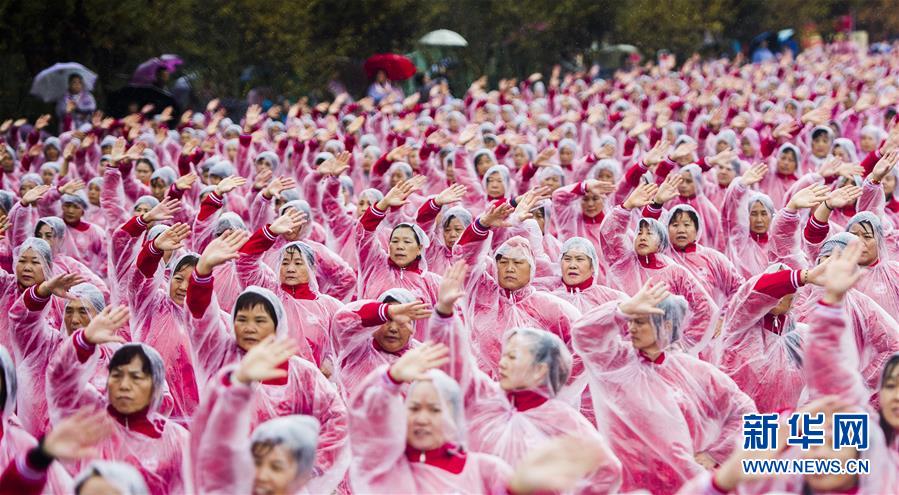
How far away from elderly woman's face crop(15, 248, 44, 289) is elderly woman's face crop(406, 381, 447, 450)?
3897 millimetres

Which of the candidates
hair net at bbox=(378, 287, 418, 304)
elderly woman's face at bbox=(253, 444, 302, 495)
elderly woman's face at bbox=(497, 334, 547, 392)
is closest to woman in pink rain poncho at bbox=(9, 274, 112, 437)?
hair net at bbox=(378, 287, 418, 304)

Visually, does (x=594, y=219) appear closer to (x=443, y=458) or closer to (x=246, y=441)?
(x=443, y=458)

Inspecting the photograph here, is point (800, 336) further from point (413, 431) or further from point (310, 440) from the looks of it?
point (310, 440)

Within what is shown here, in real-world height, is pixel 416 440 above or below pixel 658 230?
below

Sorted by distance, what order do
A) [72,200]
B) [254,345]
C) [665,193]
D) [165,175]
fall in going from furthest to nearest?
[165,175]
[72,200]
[665,193]
[254,345]

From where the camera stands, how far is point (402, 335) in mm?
5906

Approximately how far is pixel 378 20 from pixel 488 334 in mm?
17313

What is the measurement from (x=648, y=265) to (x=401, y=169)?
480 cm

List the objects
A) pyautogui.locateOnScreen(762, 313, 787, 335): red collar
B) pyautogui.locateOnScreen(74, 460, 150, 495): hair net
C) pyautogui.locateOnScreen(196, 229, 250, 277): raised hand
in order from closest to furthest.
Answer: pyautogui.locateOnScreen(74, 460, 150, 495): hair net < pyautogui.locateOnScreen(196, 229, 250, 277): raised hand < pyautogui.locateOnScreen(762, 313, 787, 335): red collar

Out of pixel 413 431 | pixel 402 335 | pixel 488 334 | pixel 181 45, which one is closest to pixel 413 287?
pixel 488 334

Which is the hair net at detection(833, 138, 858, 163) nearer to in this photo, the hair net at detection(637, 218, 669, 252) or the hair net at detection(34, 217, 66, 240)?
the hair net at detection(637, 218, 669, 252)

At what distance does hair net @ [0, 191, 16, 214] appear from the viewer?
10.4 m

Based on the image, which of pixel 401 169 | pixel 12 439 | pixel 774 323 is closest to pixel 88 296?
pixel 12 439

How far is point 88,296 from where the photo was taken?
6.73 metres
